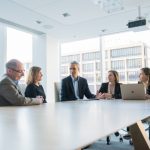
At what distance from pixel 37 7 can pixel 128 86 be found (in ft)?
8.85

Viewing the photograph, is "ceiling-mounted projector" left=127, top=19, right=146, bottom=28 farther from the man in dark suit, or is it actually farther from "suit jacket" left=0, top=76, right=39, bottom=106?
"suit jacket" left=0, top=76, right=39, bottom=106

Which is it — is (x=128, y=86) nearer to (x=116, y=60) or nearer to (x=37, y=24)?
(x=37, y=24)

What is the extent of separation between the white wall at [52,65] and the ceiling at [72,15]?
1.32ft

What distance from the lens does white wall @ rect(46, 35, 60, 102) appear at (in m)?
6.77

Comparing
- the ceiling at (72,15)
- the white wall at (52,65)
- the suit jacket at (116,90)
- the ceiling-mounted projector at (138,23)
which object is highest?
the ceiling at (72,15)

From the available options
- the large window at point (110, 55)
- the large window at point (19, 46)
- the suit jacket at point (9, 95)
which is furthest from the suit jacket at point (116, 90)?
the large window at point (110, 55)

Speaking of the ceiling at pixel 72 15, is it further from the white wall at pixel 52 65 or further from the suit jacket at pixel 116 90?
the suit jacket at pixel 116 90

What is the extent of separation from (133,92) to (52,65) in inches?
168

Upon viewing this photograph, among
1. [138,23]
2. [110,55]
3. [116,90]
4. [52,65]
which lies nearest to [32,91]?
[116,90]

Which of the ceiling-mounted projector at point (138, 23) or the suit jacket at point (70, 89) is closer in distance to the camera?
the suit jacket at point (70, 89)

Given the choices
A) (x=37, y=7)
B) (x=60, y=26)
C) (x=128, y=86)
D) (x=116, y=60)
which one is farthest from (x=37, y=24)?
(x=128, y=86)

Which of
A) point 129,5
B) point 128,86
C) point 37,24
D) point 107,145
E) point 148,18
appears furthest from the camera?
point 37,24

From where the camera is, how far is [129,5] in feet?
14.6

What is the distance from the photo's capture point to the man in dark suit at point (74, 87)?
146 inches
